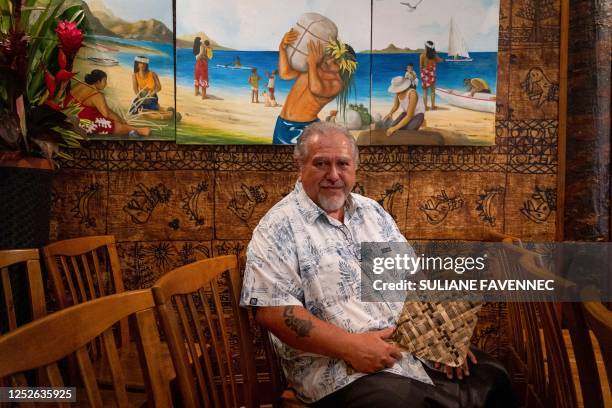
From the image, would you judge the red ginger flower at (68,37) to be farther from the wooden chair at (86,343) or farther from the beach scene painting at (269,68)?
the wooden chair at (86,343)

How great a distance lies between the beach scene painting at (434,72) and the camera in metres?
2.29

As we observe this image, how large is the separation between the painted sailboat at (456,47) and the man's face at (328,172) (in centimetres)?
111

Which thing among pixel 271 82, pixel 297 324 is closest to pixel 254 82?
pixel 271 82

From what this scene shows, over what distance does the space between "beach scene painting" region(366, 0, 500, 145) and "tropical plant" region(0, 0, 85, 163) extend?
1559mm

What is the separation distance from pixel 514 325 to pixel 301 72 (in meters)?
1.70

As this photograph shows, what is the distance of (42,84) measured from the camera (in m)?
1.98

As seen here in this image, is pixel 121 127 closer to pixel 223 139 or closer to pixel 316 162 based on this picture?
pixel 223 139

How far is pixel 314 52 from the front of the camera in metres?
2.30

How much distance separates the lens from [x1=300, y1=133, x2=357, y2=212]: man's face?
5.31 ft

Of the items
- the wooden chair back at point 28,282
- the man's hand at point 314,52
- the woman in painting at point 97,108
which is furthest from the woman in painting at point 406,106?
the wooden chair back at point 28,282

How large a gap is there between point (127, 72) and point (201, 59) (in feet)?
1.42

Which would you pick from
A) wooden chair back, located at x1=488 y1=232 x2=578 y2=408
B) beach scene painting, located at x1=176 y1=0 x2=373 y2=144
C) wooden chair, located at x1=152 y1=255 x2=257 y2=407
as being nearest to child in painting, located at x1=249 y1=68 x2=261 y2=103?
beach scene painting, located at x1=176 y1=0 x2=373 y2=144

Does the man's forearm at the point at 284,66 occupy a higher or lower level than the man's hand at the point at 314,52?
lower

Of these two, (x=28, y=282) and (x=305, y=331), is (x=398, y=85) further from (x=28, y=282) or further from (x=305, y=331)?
(x=28, y=282)
